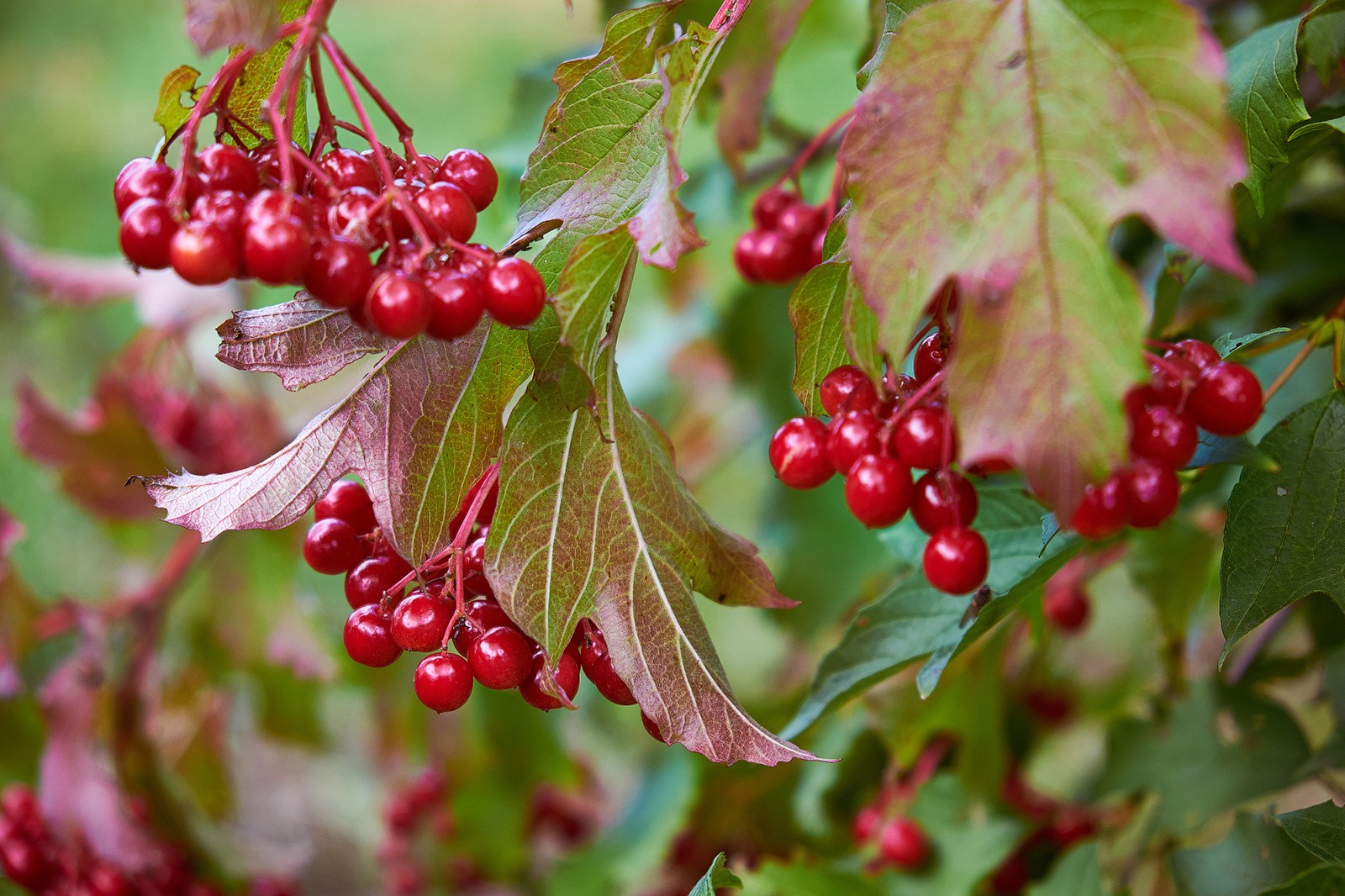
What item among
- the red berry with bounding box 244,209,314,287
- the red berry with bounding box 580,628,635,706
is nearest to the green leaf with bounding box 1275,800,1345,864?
the red berry with bounding box 580,628,635,706

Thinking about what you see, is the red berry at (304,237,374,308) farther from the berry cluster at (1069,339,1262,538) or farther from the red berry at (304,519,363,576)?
the berry cluster at (1069,339,1262,538)

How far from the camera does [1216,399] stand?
Answer: 45 cm

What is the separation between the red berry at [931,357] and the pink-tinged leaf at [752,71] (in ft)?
1.41

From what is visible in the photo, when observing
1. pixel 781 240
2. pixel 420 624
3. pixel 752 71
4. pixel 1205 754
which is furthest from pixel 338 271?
pixel 1205 754

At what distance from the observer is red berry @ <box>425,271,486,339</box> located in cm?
44

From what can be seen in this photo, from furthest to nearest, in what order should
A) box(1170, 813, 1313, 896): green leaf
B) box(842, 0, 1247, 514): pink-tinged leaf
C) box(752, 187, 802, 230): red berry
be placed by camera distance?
1. box(752, 187, 802, 230): red berry
2. box(1170, 813, 1313, 896): green leaf
3. box(842, 0, 1247, 514): pink-tinged leaf

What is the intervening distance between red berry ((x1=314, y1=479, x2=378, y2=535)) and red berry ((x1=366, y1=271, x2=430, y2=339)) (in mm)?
181

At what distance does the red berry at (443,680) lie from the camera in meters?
0.50

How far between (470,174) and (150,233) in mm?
143

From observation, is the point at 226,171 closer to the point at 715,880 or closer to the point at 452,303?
the point at 452,303

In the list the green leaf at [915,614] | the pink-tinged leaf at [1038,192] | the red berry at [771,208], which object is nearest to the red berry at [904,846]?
the green leaf at [915,614]

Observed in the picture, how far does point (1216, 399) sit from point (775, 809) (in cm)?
87

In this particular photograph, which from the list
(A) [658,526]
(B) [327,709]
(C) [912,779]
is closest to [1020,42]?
(A) [658,526]

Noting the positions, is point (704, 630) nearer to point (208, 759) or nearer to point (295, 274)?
point (295, 274)
